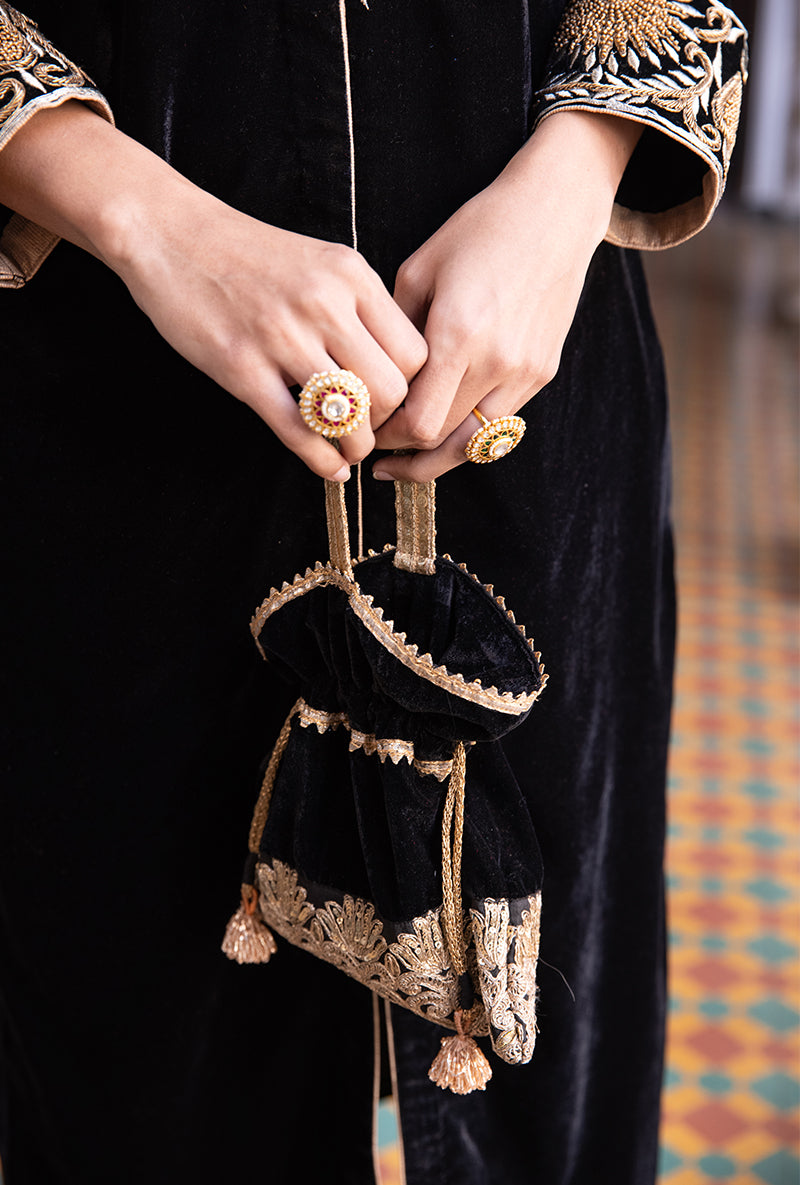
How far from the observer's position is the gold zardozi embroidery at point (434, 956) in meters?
0.64

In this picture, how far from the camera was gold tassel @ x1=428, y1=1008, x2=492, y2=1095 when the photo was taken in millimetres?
684

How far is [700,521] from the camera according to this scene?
124 inches

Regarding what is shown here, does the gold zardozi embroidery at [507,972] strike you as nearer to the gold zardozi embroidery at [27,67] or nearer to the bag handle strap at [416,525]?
the bag handle strap at [416,525]

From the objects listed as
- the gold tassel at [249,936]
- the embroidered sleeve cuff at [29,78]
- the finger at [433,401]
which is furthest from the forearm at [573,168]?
the gold tassel at [249,936]

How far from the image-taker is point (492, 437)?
0.60m

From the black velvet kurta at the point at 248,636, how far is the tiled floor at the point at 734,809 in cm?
46

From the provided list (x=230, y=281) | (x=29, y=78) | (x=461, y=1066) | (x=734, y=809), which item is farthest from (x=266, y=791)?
(x=734, y=809)

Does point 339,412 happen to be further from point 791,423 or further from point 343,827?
point 791,423

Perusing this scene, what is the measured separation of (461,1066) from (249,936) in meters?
0.15

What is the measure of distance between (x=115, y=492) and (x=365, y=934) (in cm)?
30

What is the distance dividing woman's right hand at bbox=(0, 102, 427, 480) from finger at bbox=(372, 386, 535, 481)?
0.04m

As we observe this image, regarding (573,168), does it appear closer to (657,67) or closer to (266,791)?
(657,67)

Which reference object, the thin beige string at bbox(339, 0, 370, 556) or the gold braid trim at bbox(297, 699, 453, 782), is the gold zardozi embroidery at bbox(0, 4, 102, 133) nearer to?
the thin beige string at bbox(339, 0, 370, 556)

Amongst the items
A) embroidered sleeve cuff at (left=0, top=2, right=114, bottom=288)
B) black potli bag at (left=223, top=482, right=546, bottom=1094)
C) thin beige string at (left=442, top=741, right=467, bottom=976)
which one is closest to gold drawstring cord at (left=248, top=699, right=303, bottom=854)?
black potli bag at (left=223, top=482, right=546, bottom=1094)
